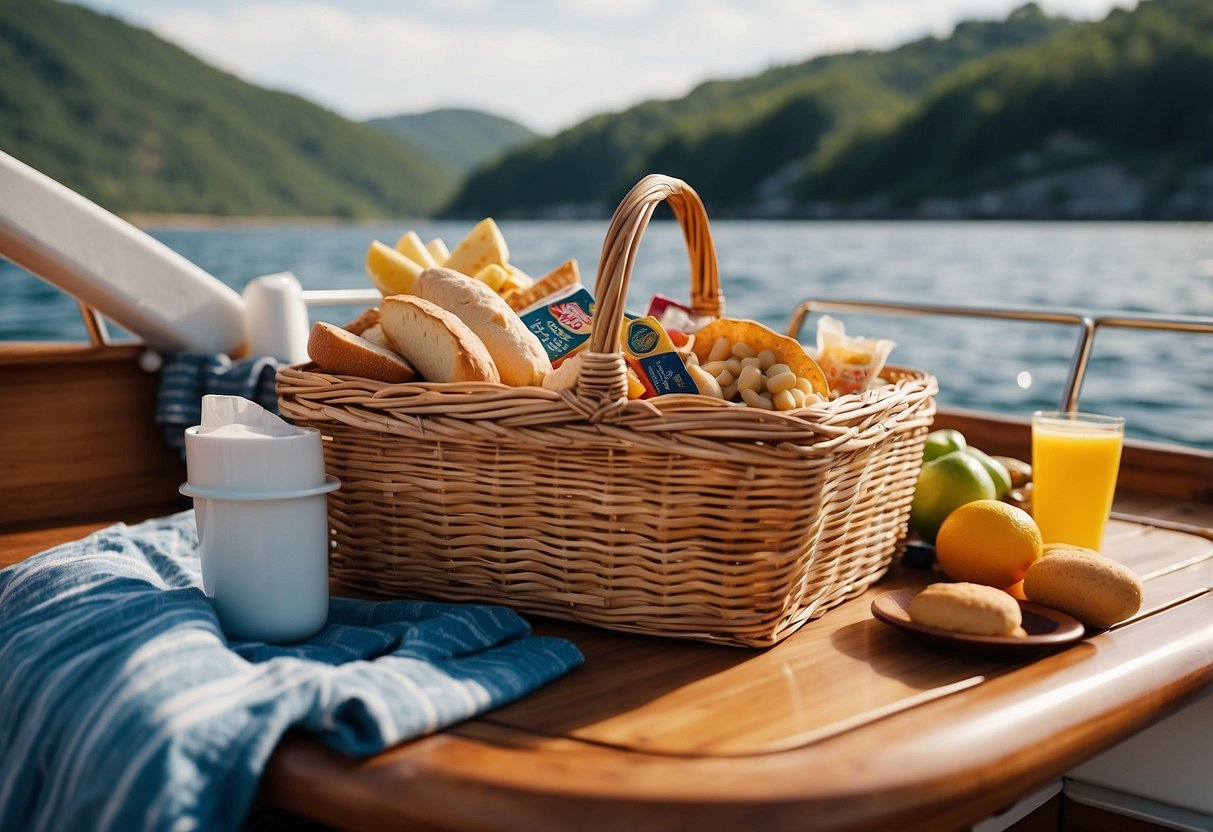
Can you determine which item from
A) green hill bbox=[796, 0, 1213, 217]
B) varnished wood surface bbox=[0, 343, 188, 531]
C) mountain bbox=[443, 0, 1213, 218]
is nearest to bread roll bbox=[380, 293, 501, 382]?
varnished wood surface bbox=[0, 343, 188, 531]

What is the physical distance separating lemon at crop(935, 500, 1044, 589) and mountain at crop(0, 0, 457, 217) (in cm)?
2440

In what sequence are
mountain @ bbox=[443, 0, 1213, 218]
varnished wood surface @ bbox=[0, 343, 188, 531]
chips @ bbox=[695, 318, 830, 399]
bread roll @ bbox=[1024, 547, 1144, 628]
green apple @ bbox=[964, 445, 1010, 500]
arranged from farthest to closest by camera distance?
mountain @ bbox=[443, 0, 1213, 218] → varnished wood surface @ bbox=[0, 343, 188, 531] → green apple @ bbox=[964, 445, 1010, 500] → chips @ bbox=[695, 318, 830, 399] → bread roll @ bbox=[1024, 547, 1144, 628]

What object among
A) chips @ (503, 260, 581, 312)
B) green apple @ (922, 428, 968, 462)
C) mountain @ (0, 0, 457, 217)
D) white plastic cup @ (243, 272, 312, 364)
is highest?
mountain @ (0, 0, 457, 217)

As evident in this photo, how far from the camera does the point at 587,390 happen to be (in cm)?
84

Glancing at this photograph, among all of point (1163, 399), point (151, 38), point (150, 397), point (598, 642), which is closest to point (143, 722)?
point (598, 642)

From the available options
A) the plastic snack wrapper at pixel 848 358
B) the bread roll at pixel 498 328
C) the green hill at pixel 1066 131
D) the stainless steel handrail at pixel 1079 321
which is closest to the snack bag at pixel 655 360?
the bread roll at pixel 498 328

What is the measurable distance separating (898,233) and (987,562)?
1053 inches

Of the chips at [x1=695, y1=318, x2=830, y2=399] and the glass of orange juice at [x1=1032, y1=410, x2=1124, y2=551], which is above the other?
the chips at [x1=695, y1=318, x2=830, y2=399]

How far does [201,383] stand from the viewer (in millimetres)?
1640

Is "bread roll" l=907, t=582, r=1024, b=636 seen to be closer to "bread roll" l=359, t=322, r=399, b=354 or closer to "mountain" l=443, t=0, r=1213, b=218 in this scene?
"bread roll" l=359, t=322, r=399, b=354

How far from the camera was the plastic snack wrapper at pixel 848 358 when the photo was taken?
4.05ft

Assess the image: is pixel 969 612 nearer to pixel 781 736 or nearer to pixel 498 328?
pixel 781 736

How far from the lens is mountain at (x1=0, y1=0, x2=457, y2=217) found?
28234 mm

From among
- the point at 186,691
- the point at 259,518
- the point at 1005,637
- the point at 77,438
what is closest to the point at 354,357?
the point at 259,518
